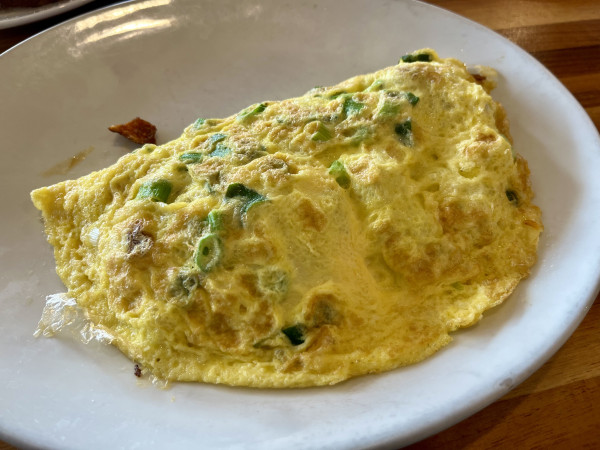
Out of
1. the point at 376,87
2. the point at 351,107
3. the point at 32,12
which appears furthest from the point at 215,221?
the point at 32,12

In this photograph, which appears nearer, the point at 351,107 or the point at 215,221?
the point at 215,221

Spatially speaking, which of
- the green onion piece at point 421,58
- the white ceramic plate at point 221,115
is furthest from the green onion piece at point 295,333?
the green onion piece at point 421,58

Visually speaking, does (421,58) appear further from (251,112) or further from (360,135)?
(251,112)

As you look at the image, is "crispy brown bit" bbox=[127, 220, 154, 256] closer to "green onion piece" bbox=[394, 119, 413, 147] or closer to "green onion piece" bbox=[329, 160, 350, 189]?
"green onion piece" bbox=[329, 160, 350, 189]

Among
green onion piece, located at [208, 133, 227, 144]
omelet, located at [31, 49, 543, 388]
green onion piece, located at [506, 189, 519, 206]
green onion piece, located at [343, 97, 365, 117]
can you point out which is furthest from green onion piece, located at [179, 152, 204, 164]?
green onion piece, located at [506, 189, 519, 206]

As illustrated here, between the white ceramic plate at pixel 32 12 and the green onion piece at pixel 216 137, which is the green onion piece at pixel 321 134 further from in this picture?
the white ceramic plate at pixel 32 12

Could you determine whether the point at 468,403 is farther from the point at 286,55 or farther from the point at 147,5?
the point at 147,5
